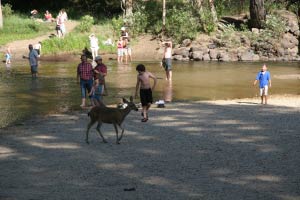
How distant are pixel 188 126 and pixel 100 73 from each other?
11.6ft

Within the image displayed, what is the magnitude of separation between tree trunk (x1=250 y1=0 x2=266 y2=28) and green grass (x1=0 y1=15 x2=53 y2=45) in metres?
14.6

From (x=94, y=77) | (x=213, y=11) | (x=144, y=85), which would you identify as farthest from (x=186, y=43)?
(x=144, y=85)

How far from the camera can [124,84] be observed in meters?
24.0

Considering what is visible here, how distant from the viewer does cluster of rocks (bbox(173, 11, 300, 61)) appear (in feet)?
116

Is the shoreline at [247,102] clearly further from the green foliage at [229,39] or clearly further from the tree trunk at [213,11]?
the tree trunk at [213,11]

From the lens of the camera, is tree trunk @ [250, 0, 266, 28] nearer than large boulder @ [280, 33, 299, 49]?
No

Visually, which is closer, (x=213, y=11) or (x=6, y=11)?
(x=213, y=11)

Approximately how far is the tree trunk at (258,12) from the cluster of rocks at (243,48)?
118cm

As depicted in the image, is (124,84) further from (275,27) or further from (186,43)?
(275,27)

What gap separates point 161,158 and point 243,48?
1014 inches

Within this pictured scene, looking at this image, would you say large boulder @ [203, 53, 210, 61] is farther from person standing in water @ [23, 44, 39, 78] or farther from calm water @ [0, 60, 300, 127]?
person standing in water @ [23, 44, 39, 78]

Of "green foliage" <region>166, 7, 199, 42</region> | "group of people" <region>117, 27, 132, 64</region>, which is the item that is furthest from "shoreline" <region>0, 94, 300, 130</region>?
"green foliage" <region>166, 7, 199, 42</region>

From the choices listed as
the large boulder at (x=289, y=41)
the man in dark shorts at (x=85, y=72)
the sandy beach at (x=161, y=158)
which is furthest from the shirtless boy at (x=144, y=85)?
the large boulder at (x=289, y=41)

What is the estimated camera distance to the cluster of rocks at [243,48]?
1387 inches
